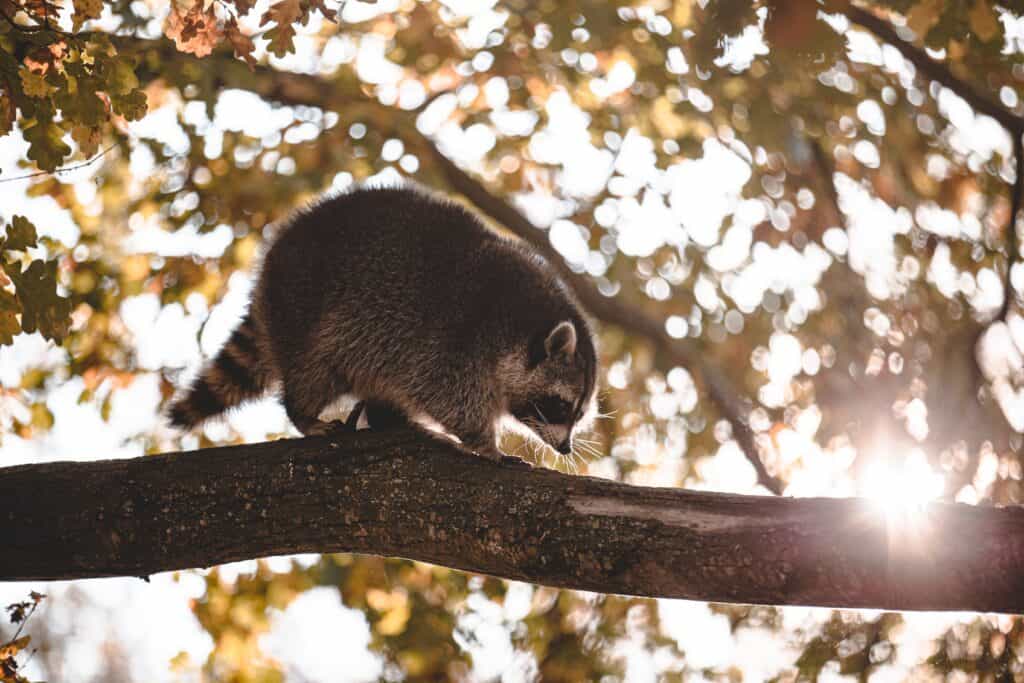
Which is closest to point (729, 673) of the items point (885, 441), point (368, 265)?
point (885, 441)

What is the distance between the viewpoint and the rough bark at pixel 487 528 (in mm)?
2414

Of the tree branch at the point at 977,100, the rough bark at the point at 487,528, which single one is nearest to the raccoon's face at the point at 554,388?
the rough bark at the point at 487,528

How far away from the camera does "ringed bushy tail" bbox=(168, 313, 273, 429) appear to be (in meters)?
4.33

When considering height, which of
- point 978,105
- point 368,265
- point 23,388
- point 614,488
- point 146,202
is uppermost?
point 978,105

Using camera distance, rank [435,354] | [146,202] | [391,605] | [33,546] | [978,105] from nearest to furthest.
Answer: [33,546] → [435,354] → [978,105] → [391,605] → [146,202]

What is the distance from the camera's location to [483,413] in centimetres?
422

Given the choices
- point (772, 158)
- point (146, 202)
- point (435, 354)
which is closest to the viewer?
point (435, 354)

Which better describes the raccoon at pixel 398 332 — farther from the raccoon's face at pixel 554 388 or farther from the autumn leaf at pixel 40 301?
the autumn leaf at pixel 40 301

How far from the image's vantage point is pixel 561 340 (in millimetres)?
4301

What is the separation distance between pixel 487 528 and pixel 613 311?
3.65 metres

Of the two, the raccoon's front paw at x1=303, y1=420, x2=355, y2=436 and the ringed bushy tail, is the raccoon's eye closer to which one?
the raccoon's front paw at x1=303, y1=420, x2=355, y2=436

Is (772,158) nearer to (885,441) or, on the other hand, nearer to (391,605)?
(885,441)

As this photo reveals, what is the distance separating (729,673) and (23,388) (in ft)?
14.0

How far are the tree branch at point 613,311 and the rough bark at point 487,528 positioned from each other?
3.13 m
